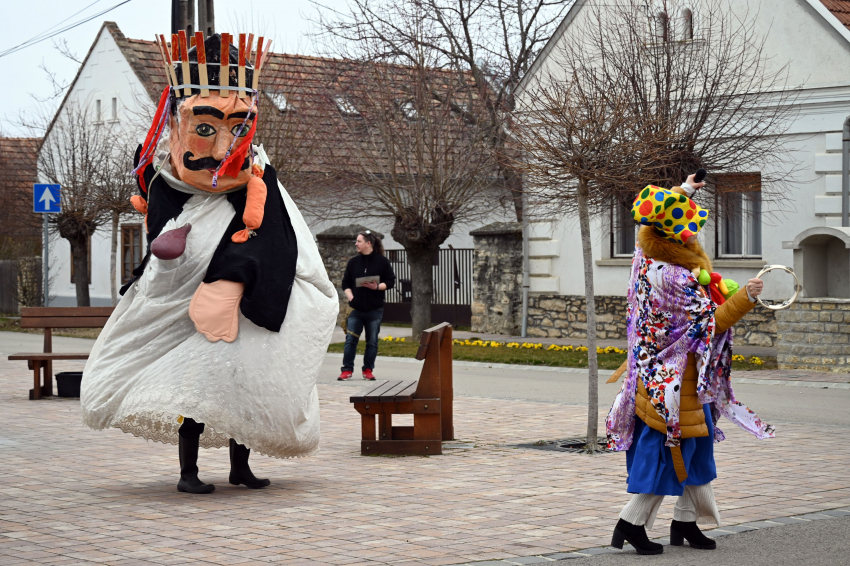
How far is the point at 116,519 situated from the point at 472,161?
525 inches

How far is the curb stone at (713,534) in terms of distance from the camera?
5.14 m

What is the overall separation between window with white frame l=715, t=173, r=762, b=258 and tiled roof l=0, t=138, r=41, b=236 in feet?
51.4

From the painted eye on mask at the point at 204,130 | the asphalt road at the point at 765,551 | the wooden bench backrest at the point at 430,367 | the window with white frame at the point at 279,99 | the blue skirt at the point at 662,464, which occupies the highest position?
the window with white frame at the point at 279,99

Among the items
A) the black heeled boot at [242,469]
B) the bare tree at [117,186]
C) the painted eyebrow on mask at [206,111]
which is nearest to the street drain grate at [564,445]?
the black heeled boot at [242,469]

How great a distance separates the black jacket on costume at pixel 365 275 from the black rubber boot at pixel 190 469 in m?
6.83

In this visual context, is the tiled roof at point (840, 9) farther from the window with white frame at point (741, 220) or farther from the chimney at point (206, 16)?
the chimney at point (206, 16)

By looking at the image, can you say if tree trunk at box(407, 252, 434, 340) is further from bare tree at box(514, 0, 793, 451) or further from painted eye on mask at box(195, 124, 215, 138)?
painted eye on mask at box(195, 124, 215, 138)

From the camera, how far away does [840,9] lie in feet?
57.4

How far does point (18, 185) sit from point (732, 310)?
25.4 meters

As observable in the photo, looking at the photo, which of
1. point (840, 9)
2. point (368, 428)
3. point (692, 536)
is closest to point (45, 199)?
point (368, 428)

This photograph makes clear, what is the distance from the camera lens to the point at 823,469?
24.7ft

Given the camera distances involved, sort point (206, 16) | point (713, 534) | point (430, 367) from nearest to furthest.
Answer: point (713, 534), point (430, 367), point (206, 16)

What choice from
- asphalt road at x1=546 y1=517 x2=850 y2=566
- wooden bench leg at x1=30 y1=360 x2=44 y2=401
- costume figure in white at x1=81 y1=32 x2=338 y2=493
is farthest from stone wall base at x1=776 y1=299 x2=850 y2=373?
wooden bench leg at x1=30 y1=360 x2=44 y2=401

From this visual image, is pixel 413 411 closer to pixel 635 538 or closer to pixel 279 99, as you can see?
pixel 635 538
